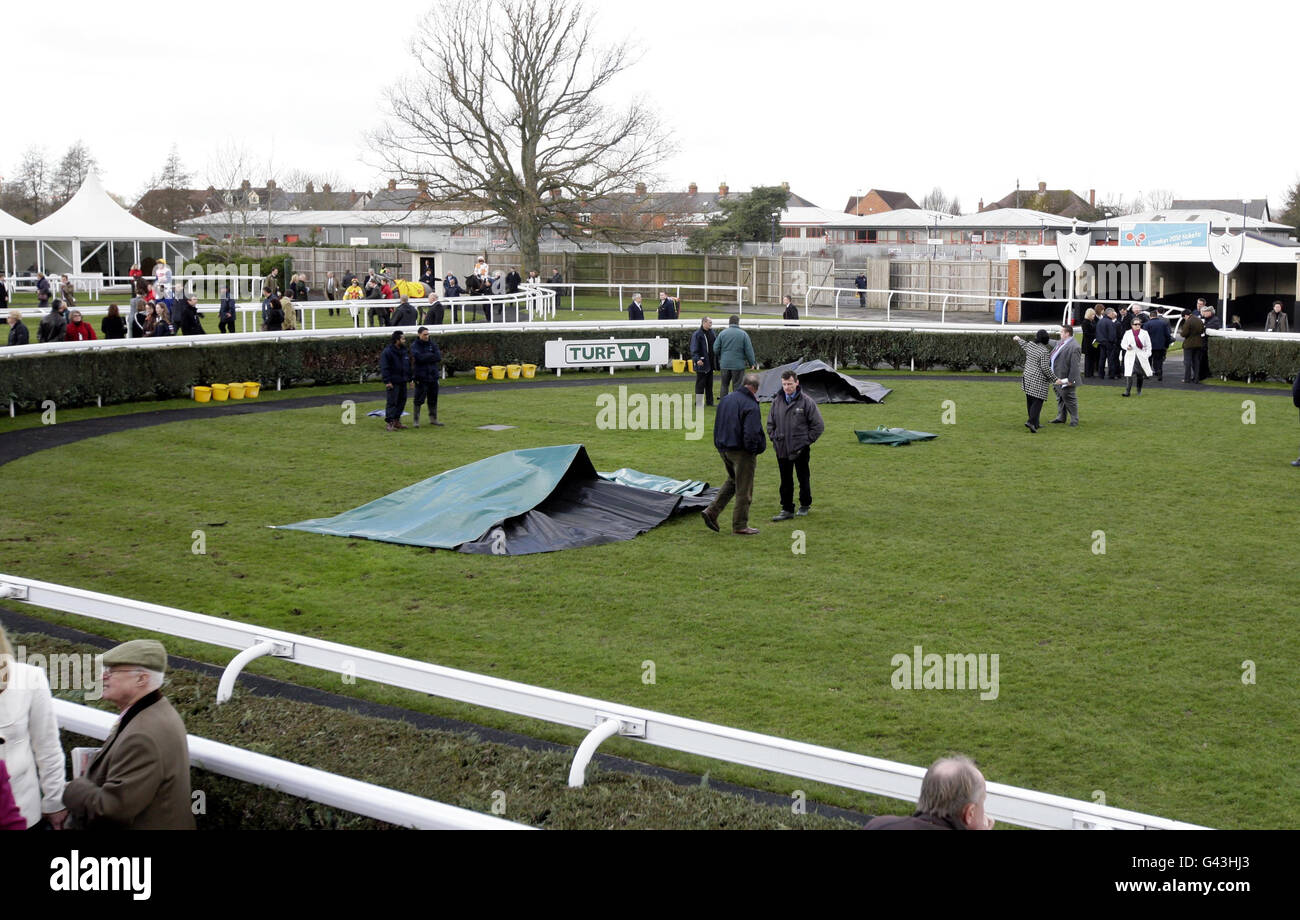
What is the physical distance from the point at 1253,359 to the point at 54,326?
77.4 ft

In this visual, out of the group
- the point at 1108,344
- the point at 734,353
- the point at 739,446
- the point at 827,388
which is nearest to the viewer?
the point at 739,446

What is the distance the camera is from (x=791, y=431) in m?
12.9

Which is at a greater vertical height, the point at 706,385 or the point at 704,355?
the point at 704,355

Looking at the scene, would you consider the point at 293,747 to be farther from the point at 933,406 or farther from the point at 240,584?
the point at 933,406

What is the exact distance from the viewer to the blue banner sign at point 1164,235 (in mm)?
41312

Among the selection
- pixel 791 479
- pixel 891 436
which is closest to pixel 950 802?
pixel 791 479

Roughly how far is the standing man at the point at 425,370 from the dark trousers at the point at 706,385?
4.80 m

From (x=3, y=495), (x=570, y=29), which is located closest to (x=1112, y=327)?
(x=3, y=495)

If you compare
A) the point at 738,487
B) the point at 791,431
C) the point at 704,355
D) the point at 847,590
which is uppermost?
the point at 704,355

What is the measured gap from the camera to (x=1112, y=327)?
26.2 meters

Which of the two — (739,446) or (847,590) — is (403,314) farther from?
(847,590)

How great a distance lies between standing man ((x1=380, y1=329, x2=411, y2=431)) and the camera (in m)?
18.7

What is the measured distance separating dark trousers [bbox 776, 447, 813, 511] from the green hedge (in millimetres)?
16968
